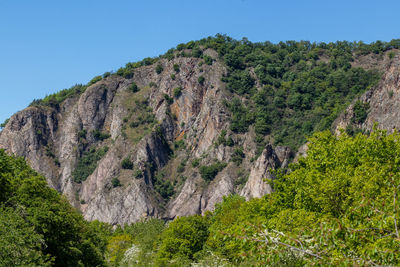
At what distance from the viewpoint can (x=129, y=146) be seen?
179500 mm

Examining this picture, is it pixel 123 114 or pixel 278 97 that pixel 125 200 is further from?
pixel 278 97

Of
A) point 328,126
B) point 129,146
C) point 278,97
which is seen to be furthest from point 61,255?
point 278,97

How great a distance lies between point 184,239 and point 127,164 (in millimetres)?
111561

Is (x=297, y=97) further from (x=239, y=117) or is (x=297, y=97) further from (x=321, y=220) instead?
(x=321, y=220)

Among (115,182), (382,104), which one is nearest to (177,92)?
(115,182)

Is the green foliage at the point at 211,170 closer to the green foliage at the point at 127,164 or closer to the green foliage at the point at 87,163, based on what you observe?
the green foliage at the point at 127,164

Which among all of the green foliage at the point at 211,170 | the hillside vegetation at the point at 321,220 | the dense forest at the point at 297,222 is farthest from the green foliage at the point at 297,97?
the dense forest at the point at 297,222

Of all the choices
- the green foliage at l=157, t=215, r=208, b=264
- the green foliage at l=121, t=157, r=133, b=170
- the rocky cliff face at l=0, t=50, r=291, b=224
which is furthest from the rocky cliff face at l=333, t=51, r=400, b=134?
the green foliage at l=157, t=215, r=208, b=264

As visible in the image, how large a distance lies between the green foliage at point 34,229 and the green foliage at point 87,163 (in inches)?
5027

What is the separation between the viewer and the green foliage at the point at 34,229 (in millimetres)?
30078

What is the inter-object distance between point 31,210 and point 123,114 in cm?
15321

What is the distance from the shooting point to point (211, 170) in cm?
16225

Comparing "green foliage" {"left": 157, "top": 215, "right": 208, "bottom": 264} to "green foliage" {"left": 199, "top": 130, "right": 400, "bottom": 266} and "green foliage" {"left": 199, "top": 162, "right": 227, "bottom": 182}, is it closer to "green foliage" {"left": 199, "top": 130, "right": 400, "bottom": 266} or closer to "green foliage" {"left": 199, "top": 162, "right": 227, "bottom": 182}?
"green foliage" {"left": 199, "top": 130, "right": 400, "bottom": 266}

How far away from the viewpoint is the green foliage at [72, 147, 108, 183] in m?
182
